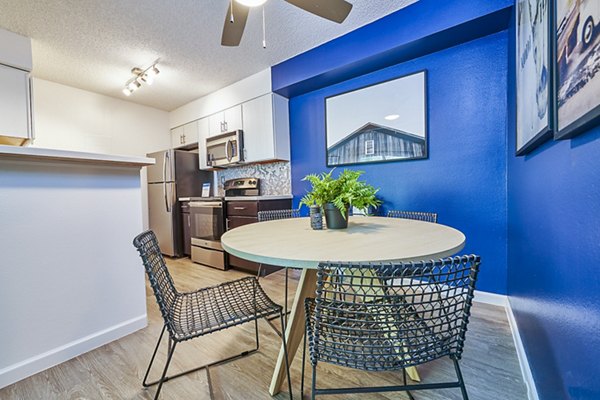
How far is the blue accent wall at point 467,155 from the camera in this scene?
6.78ft

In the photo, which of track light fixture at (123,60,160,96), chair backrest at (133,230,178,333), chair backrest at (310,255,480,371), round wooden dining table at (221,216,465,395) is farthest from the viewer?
track light fixture at (123,60,160,96)

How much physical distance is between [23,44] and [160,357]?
3.31 m

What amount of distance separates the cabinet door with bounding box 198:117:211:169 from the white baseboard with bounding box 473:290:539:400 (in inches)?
154

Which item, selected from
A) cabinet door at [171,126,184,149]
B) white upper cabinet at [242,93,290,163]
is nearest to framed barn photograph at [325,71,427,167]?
white upper cabinet at [242,93,290,163]

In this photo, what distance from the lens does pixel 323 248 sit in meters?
0.95

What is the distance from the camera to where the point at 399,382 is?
127 centimetres

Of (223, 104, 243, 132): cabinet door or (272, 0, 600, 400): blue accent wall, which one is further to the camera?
(223, 104, 243, 132): cabinet door

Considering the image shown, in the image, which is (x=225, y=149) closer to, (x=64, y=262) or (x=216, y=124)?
(x=216, y=124)

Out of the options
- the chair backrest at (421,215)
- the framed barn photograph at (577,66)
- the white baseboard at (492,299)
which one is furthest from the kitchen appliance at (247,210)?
the framed barn photograph at (577,66)

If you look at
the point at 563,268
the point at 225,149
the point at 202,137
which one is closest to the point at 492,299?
the point at 563,268

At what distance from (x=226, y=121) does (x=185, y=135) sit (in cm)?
117

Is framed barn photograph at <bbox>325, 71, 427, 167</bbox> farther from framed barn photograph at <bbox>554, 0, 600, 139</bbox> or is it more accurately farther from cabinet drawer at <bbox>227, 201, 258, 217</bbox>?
framed barn photograph at <bbox>554, 0, 600, 139</bbox>

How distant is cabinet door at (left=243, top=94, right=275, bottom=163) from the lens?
3266 mm

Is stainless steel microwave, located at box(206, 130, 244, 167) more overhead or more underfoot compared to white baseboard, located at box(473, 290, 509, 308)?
more overhead
